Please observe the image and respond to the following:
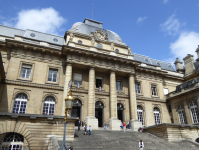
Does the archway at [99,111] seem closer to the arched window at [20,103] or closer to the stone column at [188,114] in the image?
the arched window at [20,103]

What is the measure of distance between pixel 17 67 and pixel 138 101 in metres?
18.0

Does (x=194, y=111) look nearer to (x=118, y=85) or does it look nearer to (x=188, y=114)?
(x=188, y=114)

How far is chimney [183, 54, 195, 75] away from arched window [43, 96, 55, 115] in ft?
84.8

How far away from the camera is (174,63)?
118 feet

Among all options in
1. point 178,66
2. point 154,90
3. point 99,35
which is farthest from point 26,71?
point 178,66

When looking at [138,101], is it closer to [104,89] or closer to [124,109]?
A: [124,109]

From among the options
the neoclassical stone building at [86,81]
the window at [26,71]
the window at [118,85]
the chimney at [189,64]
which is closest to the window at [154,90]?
the neoclassical stone building at [86,81]

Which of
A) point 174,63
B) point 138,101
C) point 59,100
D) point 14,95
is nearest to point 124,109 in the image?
point 138,101

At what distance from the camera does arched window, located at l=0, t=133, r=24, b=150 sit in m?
13.0

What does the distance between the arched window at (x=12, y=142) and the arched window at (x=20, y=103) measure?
6214 millimetres

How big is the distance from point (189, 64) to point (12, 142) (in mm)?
31659

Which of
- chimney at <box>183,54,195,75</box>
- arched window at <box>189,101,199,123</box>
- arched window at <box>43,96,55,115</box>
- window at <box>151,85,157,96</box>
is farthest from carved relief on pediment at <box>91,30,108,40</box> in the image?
chimney at <box>183,54,195,75</box>

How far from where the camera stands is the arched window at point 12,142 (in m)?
13.0

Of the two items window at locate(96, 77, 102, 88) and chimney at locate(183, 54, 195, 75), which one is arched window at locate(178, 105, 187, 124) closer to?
chimney at locate(183, 54, 195, 75)
